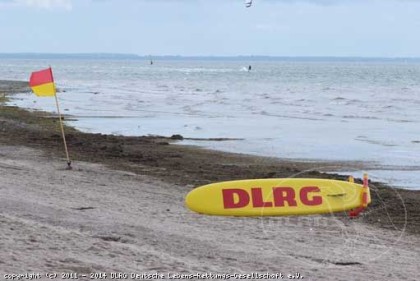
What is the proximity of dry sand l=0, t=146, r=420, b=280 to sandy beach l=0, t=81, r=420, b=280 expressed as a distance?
11 millimetres

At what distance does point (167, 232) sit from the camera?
29.7 feet

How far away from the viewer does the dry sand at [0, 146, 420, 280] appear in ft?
24.2

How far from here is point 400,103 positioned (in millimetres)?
47844

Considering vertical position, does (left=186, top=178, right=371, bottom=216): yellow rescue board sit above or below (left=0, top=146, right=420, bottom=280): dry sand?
above

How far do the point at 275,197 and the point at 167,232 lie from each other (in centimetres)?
129

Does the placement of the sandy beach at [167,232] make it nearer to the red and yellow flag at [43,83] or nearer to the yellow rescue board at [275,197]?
the yellow rescue board at [275,197]

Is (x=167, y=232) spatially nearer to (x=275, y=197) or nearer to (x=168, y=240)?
(x=168, y=240)

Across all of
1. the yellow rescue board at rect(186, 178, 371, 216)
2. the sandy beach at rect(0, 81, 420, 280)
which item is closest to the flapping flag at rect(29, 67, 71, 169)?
the sandy beach at rect(0, 81, 420, 280)

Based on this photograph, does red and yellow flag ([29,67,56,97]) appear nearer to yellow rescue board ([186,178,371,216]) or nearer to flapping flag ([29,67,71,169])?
flapping flag ([29,67,71,169])

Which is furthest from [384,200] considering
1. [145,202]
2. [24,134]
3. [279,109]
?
[279,109]

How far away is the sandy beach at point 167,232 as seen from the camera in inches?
292

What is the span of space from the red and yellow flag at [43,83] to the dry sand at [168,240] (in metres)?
3.64

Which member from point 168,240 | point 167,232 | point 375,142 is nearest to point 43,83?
point 167,232

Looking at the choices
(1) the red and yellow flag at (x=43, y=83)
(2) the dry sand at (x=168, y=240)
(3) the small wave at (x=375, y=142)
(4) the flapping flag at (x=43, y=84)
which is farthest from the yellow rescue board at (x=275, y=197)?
(3) the small wave at (x=375, y=142)
